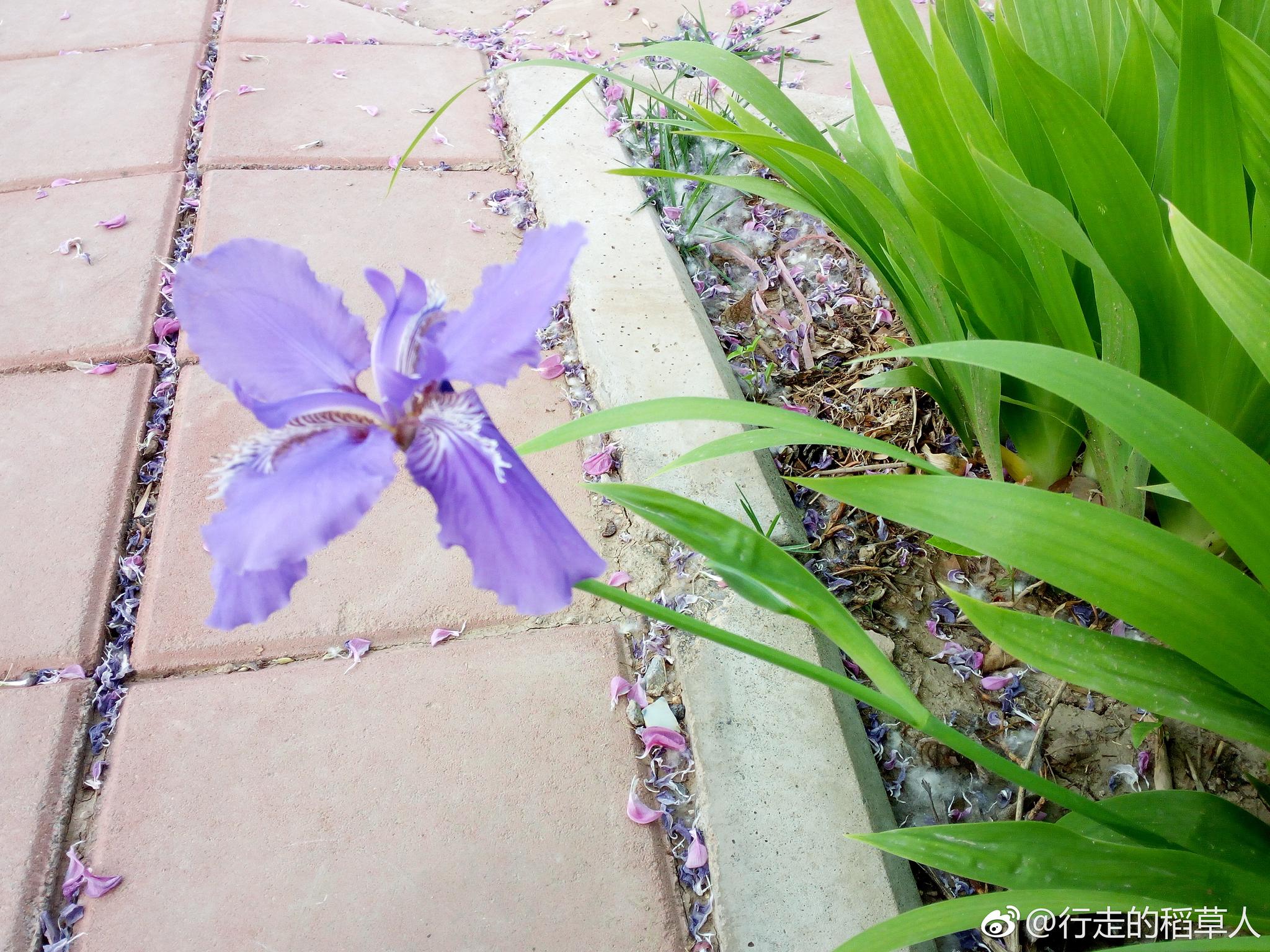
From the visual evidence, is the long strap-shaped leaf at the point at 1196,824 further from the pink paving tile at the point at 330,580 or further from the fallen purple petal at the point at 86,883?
the fallen purple petal at the point at 86,883

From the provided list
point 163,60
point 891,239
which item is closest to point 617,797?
point 891,239

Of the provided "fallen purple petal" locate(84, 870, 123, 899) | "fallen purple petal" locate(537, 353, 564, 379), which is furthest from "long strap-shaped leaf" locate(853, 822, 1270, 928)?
"fallen purple petal" locate(537, 353, 564, 379)

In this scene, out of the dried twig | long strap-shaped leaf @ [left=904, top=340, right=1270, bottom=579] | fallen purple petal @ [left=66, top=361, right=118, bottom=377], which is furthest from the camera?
fallen purple petal @ [left=66, top=361, right=118, bottom=377]

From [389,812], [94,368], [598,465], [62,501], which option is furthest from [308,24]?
[389,812]

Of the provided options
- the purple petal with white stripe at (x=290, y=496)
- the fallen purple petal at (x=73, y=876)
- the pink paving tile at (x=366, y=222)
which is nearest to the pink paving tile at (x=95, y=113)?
the pink paving tile at (x=366, y=222)

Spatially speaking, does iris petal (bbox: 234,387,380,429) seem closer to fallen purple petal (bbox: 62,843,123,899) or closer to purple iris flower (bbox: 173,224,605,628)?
purple iris flower (bbox: 173,224,605,628)

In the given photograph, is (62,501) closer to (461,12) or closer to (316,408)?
(316,408)
